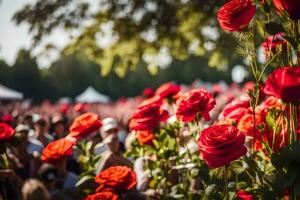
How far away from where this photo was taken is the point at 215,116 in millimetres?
4969

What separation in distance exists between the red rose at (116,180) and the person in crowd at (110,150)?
908 millimetres

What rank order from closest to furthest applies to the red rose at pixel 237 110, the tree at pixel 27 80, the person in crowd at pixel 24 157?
the red rose at pixel 237 110
the person in crowd at pixel 24 157
the tree at pixel 27 80

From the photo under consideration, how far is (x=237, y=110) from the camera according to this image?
2.65 metres

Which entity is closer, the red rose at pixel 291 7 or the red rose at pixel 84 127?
the red rose at pixel 291 7

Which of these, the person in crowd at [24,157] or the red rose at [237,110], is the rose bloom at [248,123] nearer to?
the red rose at [237,110]

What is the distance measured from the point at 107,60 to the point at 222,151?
863 cm

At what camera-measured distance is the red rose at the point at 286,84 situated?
177cm

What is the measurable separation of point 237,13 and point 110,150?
2.44 meters

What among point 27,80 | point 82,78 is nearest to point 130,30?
point 27,80

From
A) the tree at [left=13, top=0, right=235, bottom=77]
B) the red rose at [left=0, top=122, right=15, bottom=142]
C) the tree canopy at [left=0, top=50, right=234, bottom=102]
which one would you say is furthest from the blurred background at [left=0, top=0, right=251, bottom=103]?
the tree canopy at [left=0, top=50, right=234, bottom=102]

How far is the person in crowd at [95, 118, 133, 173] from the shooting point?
11.7 ft

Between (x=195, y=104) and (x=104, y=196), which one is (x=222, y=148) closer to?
(x=195, y=104)

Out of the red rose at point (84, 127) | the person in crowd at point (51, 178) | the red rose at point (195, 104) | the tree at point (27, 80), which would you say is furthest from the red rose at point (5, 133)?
the tree at point (27, 80)

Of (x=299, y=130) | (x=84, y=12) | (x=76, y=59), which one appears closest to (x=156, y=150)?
(x=299, y=130)
